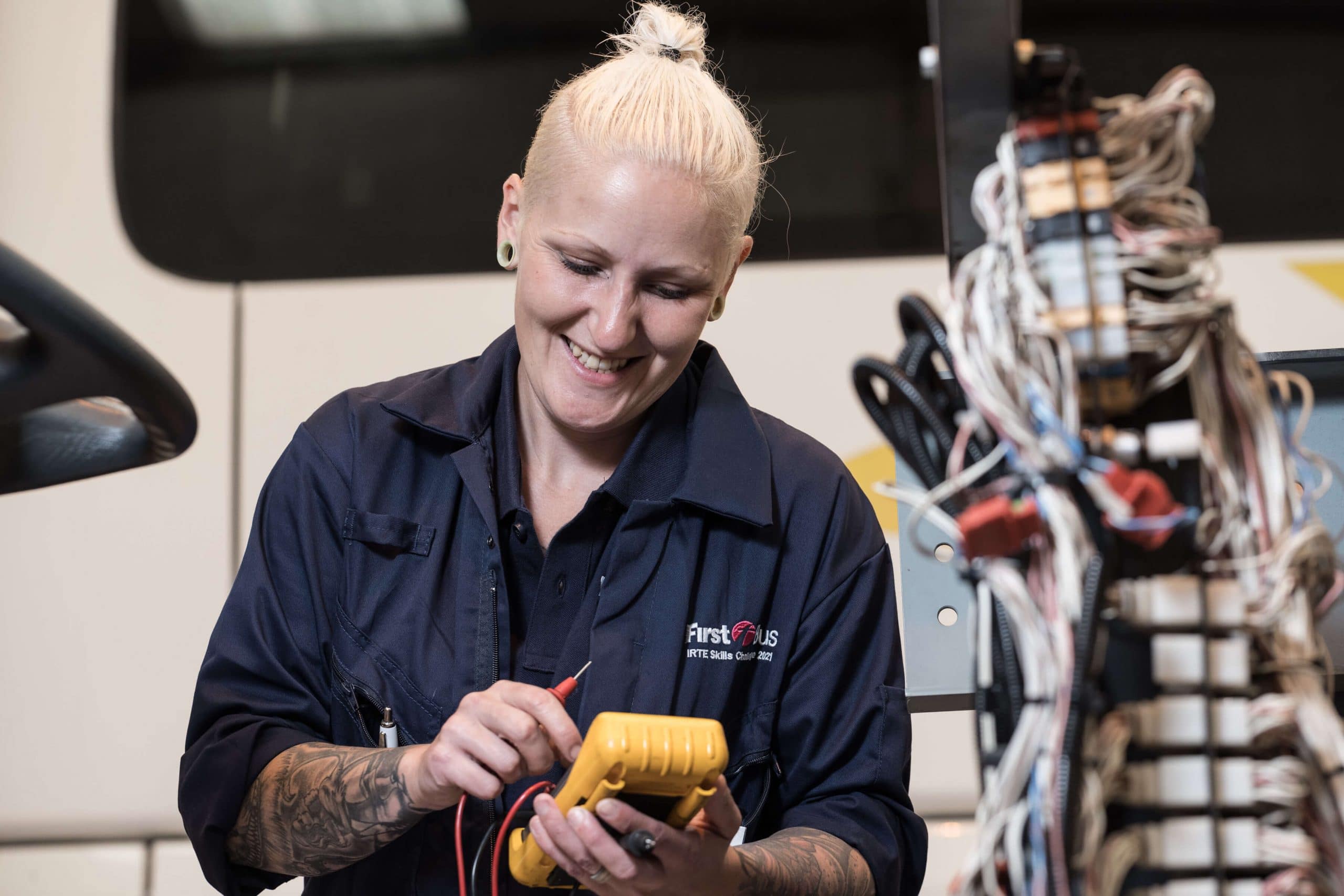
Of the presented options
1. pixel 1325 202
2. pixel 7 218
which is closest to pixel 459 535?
pixel 7 218

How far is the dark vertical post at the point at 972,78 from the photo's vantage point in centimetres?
61

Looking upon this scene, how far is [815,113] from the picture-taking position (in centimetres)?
179

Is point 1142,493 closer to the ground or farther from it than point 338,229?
closer to the ground

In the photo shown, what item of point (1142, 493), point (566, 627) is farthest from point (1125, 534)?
point (566, 627)

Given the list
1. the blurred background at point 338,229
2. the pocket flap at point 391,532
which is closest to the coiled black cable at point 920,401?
the pocket flap at point 391,532

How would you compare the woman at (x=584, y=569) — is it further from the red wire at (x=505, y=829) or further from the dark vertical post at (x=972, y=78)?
the dark vertical post at (x=972, y=78)

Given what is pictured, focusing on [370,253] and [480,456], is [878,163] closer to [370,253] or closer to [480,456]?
[370,253]

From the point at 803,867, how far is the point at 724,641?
0.21 m

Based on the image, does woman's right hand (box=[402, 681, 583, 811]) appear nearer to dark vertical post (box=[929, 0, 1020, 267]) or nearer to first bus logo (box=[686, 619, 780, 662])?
first bus logo (box=[686, 619, 780, 662])

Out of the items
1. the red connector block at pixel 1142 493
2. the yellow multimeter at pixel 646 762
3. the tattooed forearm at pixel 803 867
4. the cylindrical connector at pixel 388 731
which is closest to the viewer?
the red connector block at pixel 1142 493

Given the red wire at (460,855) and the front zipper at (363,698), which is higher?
the front zipper at (363,698)

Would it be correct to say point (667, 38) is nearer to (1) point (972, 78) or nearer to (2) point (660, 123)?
(2) point (660, 123)

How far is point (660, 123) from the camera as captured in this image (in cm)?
100

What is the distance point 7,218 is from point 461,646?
3.91ft
